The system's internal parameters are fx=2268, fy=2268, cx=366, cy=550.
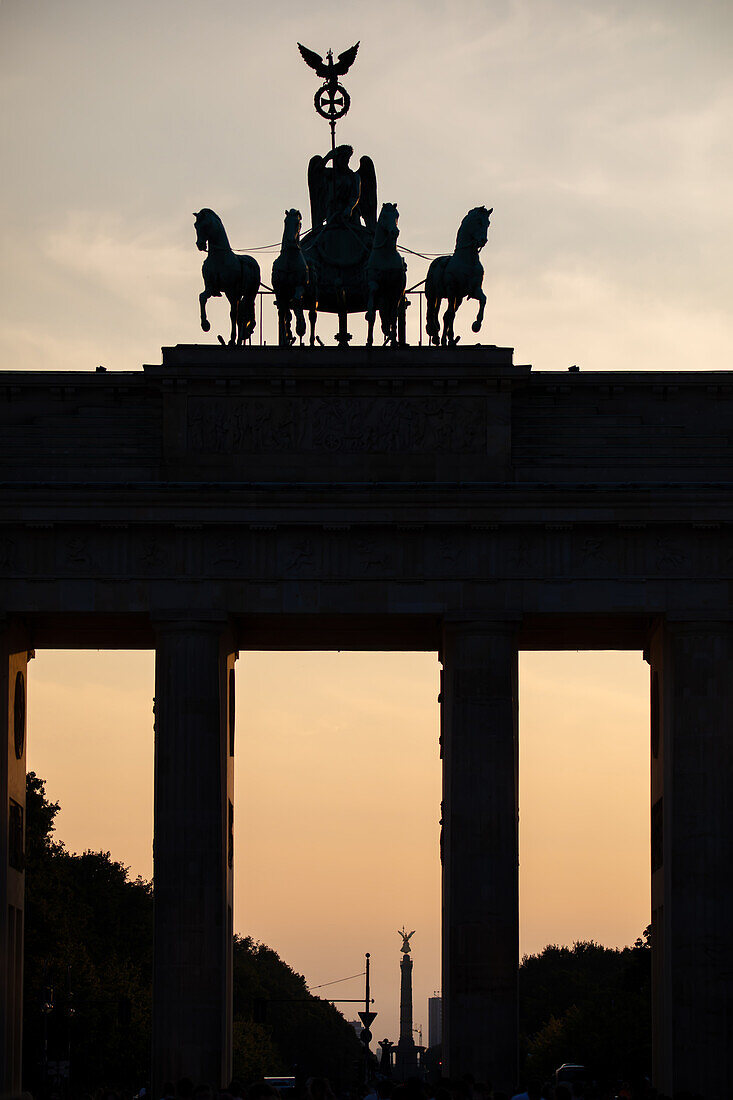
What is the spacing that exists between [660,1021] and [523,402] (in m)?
16.1

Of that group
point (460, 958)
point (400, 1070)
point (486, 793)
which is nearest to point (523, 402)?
point (486, 793)

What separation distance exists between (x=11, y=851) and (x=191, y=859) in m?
5.24

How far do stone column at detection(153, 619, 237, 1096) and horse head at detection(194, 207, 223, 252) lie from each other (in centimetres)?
1004

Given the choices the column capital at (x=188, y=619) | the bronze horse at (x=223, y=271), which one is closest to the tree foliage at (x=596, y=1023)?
the column capital at (x=188, y=619)

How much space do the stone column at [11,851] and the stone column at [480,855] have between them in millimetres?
10990

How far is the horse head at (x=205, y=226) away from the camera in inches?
2317

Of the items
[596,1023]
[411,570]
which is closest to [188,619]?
[411,570]

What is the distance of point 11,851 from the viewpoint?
5794 centimetres

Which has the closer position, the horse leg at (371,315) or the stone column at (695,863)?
the stone column at (695,863)

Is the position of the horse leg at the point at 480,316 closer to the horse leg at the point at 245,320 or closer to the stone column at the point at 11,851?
the horse leg at the point at 245,320

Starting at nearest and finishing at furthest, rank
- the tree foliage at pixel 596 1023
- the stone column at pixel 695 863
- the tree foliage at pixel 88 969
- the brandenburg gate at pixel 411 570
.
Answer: the stone column at pixel 695 863, the brandenburg gate at pixel 411 570, the tree foliage at pixel 88 969, the tree foliage at pixel 596 1023

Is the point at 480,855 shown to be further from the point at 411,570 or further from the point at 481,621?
the point at 411,570

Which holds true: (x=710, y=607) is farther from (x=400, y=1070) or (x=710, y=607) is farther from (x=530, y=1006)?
(x=400, y=1070)

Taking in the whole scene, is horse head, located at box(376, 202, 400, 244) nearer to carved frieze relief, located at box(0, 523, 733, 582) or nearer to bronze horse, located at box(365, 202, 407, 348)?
bronze horse, located at box(365, 202, 407, 348)
